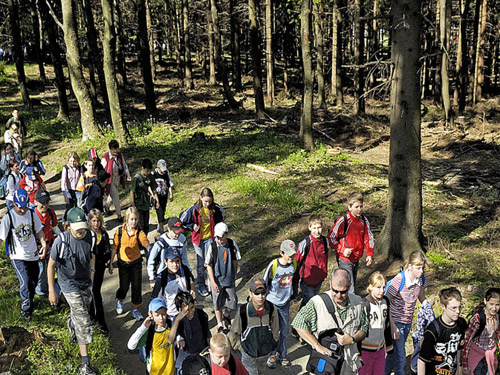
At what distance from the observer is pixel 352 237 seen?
22.7ft

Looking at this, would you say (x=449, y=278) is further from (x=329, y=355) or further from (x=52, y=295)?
(x=52, y=295)

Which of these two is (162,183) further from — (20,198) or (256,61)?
(256,61)

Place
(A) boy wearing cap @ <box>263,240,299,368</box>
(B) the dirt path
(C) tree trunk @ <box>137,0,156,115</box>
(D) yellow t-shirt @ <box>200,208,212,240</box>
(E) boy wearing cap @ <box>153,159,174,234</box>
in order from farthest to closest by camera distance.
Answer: (C) tree trunk @ <box>137,0,156,115</box>, (E) boy wearing cap @ <box>153,159,174,234</box>, (D) yellow t-shirt @ <box>200,208,212,240</box>, (B) the dirt path, (A) boy wearing cap @ <box>263,240,299,368</box>

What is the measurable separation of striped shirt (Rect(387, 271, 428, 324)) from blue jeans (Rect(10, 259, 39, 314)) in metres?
5.26

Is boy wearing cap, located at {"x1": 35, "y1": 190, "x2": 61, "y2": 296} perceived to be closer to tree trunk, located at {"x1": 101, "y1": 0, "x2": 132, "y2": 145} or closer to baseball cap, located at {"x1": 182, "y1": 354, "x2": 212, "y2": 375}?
baseball cap, located at {"x1": 182, "y1": 354, "x2": 212, "y2": 375}

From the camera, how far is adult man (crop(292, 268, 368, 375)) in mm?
4391

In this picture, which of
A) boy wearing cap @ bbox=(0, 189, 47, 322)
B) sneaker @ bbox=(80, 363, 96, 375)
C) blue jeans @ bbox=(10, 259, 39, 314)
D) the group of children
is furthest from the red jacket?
blue jeans @ bbox=(10, 259, 39, 314)

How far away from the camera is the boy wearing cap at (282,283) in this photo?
5.90m

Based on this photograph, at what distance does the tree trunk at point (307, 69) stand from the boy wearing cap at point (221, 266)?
9772mm

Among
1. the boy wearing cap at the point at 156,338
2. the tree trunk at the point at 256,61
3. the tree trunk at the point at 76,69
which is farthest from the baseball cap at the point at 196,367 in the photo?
the tree trunk at the point at 256,61

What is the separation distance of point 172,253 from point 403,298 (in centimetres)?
309

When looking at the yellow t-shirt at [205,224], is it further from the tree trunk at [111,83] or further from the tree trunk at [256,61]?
the tree trunk at [256,61]

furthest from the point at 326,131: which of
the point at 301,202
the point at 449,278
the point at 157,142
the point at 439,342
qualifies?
the point at 439,342

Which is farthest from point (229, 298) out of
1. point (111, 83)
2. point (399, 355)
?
point (111, 83)
